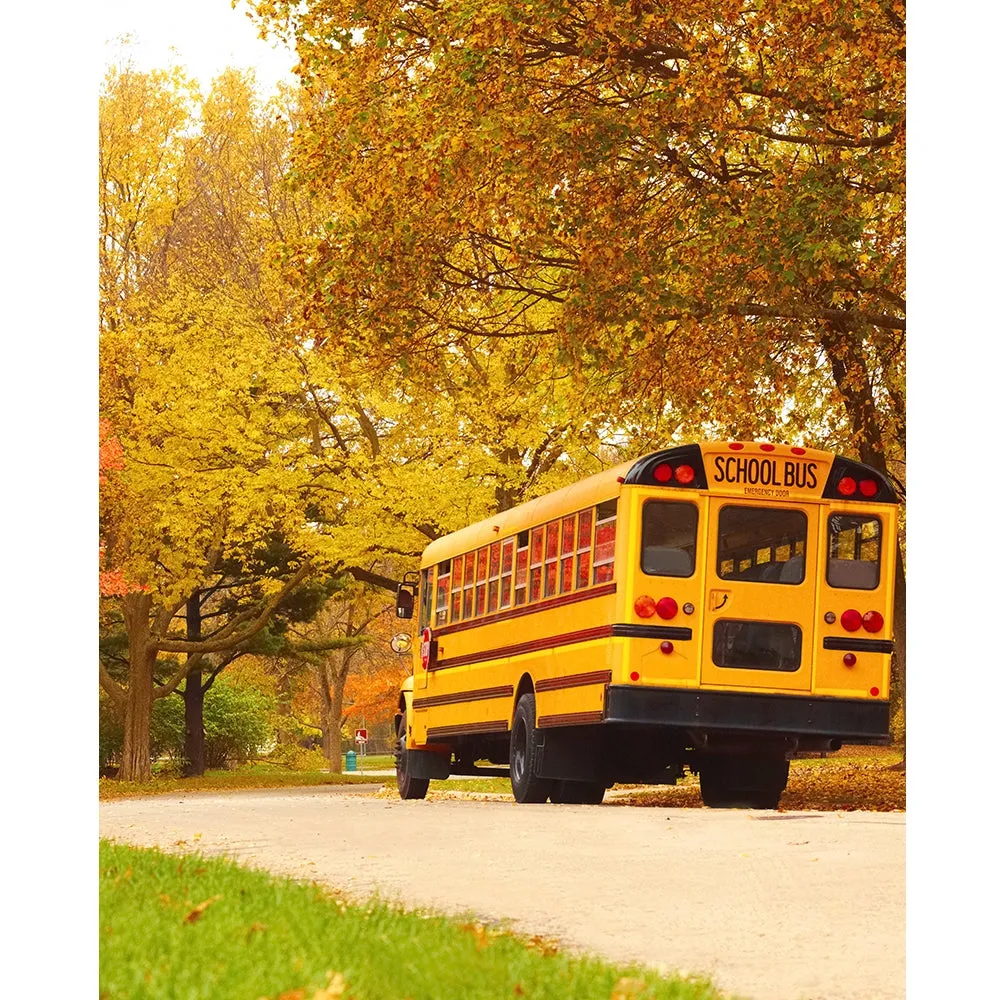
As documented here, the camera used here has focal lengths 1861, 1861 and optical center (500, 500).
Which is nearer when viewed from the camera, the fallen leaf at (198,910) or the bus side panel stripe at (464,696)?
the fallen leaf at (198,910)

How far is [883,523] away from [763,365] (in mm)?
2943

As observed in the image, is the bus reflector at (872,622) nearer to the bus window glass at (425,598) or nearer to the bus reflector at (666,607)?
the bus reflector at (666,607)

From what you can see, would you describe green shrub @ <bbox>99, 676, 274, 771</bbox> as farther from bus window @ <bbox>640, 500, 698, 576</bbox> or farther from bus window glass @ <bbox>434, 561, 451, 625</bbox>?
bus window @ <bbox>640, 500, 698, 576</bbox>

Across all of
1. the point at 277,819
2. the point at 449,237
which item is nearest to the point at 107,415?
the point at 449,237

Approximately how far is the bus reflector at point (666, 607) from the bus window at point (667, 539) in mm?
216

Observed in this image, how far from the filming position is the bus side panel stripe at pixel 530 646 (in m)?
15.4

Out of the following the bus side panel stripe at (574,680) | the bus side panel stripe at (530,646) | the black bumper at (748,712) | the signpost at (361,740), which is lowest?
the signpost at (361,740)

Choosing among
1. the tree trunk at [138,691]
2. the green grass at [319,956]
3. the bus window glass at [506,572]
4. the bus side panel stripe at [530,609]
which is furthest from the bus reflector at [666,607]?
the tree trunk at [138,691]

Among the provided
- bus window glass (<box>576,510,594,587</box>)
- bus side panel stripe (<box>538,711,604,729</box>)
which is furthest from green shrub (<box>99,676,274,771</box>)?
bus window glass (<box>576,510,594,587</box>)

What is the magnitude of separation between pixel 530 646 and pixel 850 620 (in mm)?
3035

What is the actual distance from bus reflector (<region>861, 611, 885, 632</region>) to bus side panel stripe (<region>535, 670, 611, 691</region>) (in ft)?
7.47
